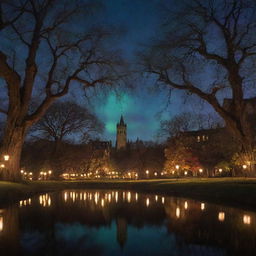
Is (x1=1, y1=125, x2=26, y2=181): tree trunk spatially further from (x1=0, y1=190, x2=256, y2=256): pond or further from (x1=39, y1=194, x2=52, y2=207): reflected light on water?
(x1=0, y1=190, x2=256, y2=256): pond

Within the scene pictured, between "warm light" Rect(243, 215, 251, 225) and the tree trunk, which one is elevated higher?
the tree trunk

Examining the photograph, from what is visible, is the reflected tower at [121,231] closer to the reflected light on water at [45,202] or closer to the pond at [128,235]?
the pond at [128,235]

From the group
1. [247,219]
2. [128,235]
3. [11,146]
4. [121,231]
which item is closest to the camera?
[128,235]

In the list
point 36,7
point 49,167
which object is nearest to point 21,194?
point 36,7

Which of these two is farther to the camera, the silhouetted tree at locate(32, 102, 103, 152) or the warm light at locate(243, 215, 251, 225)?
the silhouetted tree at locate(32, 102, 103, 152)

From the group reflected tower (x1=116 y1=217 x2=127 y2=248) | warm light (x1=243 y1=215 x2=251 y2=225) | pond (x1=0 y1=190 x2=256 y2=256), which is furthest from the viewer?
warm light (x1=243 y1=215 x2=251 y2=225)

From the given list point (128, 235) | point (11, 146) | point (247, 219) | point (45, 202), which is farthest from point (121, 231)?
point (11, 146)

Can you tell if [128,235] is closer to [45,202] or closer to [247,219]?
[247,219]

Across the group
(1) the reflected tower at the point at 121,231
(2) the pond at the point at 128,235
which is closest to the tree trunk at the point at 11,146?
(2) the pond at the point at 128,235

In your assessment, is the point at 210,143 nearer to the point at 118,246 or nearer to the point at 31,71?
the point at 31,71

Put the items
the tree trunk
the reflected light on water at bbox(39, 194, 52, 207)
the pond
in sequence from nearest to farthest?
the pond < the reflected light on water at bbox(39, 194, 52, 207) < the tree trunk

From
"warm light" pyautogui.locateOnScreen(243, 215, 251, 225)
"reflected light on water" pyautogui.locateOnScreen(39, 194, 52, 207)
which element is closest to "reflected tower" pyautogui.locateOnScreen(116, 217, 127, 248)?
"warm light" pyautogui.locateOnScreen(243, 215, 251, 225)

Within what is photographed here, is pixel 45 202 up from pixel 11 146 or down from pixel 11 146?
down

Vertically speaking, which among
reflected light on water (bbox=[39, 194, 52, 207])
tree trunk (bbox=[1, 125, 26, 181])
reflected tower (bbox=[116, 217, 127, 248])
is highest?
tree trunk (bbox=[1, 125, 26, 181])
